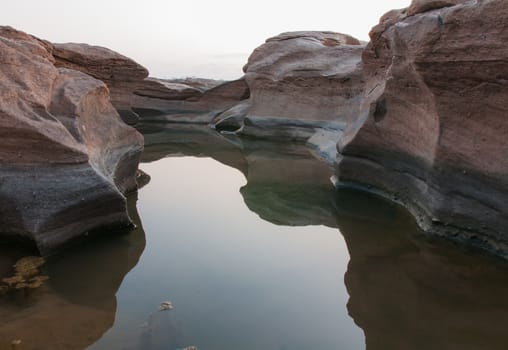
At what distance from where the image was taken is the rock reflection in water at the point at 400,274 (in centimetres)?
289

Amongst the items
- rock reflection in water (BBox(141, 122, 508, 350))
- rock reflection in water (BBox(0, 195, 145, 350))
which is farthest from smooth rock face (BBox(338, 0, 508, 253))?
rock reflection in water (BBox(0, 195, 145, 350))

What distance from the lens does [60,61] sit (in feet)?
45.8

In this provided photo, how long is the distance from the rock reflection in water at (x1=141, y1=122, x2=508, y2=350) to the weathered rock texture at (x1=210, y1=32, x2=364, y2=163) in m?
4.14

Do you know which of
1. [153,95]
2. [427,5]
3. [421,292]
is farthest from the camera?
[153,95]

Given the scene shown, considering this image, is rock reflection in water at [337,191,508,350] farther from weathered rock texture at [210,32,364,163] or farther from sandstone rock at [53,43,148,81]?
sandstone rock at [53,43,148,81]

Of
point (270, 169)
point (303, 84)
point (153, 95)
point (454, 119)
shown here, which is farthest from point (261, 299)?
point (153, 95)

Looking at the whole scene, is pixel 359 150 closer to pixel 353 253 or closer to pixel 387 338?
pixel 353 253

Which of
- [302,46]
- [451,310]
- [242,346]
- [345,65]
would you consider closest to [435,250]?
[451,310]

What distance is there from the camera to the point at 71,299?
319 centimetres

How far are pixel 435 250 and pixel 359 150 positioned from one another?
251 centimetres

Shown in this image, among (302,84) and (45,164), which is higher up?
(302,84)

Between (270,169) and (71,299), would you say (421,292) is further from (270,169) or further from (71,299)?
(270,169)

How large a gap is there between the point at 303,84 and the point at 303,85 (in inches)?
1.2

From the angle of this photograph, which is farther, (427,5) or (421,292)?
(427,5)
